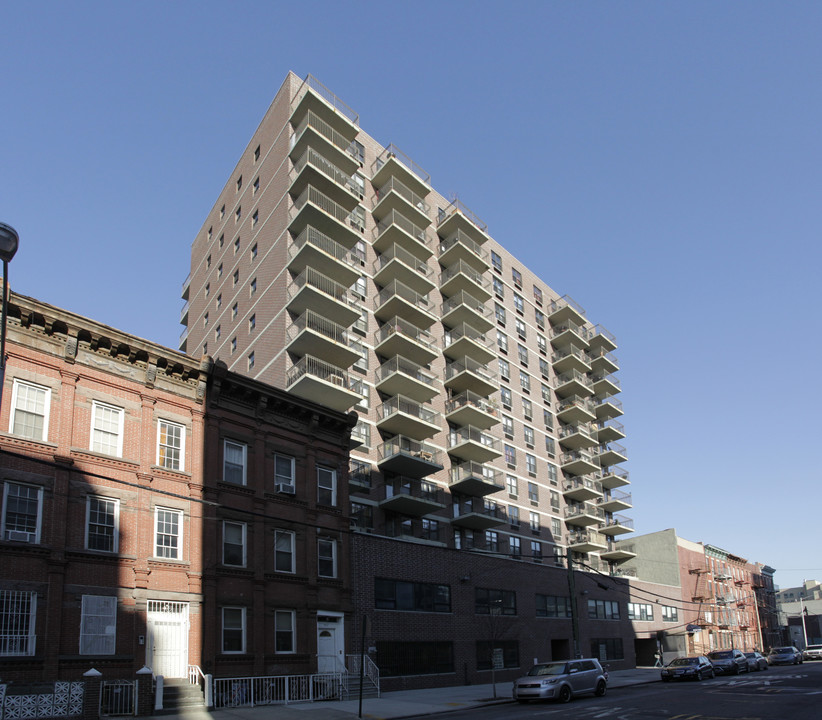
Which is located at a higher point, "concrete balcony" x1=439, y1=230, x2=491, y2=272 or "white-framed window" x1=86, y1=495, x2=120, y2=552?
"concrete balcony" x1=439, y1=230, x2=491, y2=272

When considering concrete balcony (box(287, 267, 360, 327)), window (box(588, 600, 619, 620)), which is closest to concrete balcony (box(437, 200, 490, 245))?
concrete balcony (box(287, 267, 360, 327))

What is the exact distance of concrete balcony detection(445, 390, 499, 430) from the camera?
49366mm

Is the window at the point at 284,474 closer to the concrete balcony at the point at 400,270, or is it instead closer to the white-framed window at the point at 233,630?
the white-framed window at the point at 233,630

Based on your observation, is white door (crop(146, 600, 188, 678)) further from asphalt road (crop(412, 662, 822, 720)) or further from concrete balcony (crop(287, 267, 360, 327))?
concrete balcony (crop(287, 267, 360, 327))

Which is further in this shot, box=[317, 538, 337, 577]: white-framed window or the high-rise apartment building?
the high-rise apartment building

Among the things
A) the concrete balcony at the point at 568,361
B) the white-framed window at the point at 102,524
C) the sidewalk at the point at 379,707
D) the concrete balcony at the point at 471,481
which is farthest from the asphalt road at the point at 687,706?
the concrete balcony at the point at 568,361

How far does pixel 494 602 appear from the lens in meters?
43.6

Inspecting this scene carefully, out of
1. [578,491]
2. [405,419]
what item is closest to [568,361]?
[578,491]

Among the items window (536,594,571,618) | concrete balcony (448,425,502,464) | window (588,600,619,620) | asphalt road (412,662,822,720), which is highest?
concrete balcony (448,425,502,464)

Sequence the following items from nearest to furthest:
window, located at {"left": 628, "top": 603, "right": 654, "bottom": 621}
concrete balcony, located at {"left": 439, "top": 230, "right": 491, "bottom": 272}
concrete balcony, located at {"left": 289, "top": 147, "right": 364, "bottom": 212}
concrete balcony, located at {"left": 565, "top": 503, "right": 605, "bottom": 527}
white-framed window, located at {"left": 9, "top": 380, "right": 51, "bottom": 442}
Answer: white-framed window, located at {"left": 9, "top": 380, "right": 51, "bottom": 442} < concrete balcony, located at {"left": 289, "top": 147, "right": 364, "bottom": 212} < concrete balcony, located at {"left": 439, "top": 230, "right": 491, "bottom": 272} < concrete balcony, located at {"left": 565, "top": 503, "right": 605, "bottom": 527} < window, located at {"left": 628, "top": 603, "right": 654, "bottom": 621}

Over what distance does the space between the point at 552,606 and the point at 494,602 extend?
8641 millimetres

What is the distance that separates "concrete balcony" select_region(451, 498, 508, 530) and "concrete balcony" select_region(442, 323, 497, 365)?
1036cm

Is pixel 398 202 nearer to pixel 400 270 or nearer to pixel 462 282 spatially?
pixel 400 270

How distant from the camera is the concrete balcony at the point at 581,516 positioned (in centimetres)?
6106
